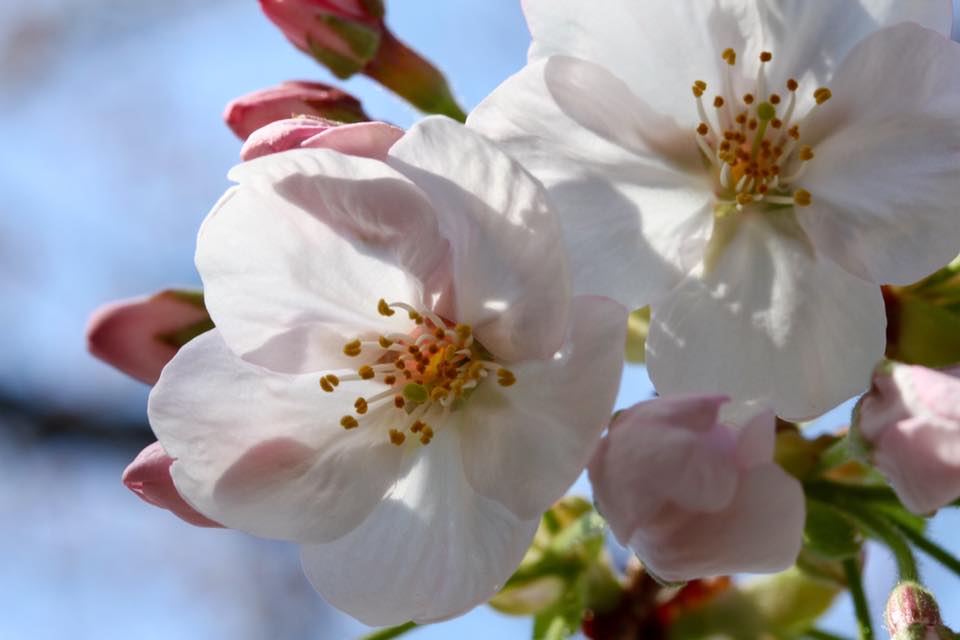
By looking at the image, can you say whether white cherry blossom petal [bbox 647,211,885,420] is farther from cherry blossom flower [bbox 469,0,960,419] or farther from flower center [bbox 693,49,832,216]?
flower center [bbox 693,49,832,216]

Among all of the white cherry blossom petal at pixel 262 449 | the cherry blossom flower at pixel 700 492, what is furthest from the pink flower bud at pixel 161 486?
the cherry blossom flower at pixel 700 492

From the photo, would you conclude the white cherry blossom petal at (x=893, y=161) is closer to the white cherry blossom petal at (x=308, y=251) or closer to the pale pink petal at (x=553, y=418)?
the pale pink petal at (x=553, y=418)

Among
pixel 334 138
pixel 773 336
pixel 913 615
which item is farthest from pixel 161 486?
pixel 913 615

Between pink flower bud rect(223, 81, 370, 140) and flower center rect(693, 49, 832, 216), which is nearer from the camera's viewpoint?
flower center rect(693, 49, 832, 216)

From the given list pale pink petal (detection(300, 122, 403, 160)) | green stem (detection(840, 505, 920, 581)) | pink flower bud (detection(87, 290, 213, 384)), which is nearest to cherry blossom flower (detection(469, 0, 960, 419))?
pale pink petal (detection(300, 122, 403, 160))

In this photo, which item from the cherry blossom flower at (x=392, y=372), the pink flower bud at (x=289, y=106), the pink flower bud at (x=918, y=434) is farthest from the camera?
the pink flower bud at (x=289, y=106)

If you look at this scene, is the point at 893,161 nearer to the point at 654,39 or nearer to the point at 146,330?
the point at 654,39

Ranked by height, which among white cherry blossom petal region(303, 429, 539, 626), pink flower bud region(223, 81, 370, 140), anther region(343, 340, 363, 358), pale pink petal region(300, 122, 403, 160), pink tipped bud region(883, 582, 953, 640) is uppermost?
pale pink petal region(300, 122, 403, 160)
